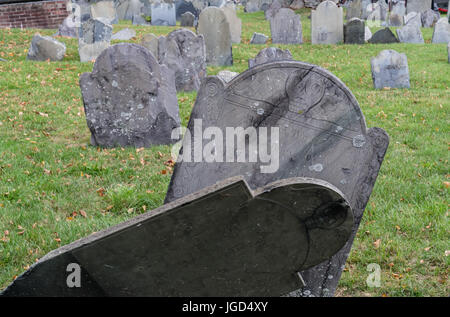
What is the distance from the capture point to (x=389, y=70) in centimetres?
988

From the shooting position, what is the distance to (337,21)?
49.7 ft

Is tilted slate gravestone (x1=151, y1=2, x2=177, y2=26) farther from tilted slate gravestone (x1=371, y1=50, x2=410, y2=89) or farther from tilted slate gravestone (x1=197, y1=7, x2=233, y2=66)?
tilted slate gravestone (x1=371, y1=50, x2=410, y2=89)

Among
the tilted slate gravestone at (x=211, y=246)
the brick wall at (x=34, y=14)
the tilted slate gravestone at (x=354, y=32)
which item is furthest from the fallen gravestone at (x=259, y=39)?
the tilted slate gravestone at (x=211, y=246)

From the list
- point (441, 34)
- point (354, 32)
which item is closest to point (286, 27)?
point (354, 32)

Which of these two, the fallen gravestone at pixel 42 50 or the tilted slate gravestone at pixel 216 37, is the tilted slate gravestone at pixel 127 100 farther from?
the fallen gravestone at pixel 42 50

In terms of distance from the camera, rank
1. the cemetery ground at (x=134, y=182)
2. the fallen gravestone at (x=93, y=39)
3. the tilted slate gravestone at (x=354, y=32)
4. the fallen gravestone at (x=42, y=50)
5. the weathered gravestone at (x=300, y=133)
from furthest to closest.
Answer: the tilted slate gravestone at (x=354, y=32)
the fallen gravestone at (x=93, y=39)
the fallen gravestone at (x=42, y=50)
the cemetery ground at (x=134, y=182)
the weathered gravestone at (x=300, y=133)

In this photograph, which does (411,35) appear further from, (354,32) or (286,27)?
(286,27)

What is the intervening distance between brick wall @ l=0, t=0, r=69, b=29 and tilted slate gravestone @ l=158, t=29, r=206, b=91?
28.7 feet

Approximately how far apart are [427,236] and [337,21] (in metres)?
12.2

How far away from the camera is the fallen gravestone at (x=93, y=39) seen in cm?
1162

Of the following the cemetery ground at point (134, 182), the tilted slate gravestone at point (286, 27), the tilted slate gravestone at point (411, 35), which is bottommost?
the cemetery ground at point (134, 182)

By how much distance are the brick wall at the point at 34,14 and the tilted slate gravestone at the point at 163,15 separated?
4152mm

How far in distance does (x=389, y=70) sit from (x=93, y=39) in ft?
21.6

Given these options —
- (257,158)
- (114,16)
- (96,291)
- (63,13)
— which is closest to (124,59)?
(257,158)
